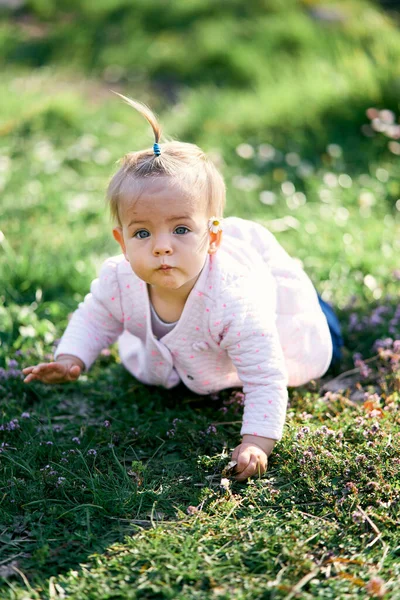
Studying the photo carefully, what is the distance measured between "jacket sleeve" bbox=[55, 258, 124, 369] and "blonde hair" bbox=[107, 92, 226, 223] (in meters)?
0.33

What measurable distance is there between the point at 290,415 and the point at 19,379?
109cm

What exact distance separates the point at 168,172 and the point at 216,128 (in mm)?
3532

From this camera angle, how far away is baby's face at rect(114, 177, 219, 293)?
2.34 metres

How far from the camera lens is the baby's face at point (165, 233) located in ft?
7.68

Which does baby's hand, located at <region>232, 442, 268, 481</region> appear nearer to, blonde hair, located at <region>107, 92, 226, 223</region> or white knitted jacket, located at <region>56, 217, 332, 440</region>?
white knitted jacket, located at <region>56, 217, 332, 440</region>

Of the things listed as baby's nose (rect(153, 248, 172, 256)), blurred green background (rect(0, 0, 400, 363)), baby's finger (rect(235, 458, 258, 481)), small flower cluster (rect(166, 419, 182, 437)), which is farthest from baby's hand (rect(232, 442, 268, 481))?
blurred green background (rect(0, 0, 400, 363))

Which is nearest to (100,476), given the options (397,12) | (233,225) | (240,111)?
(233,225)

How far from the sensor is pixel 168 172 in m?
2.35

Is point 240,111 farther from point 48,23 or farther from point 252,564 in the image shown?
point 252,564

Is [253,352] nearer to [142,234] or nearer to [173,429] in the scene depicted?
[173,429]

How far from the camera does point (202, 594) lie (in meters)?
1.93

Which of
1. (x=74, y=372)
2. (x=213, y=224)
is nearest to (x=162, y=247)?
(x=213, y=224)

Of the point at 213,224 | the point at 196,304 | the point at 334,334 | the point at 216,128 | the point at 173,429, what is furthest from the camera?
the point at 216,128

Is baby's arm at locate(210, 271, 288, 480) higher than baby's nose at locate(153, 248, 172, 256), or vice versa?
baby's nose at locate(153, 248, 172, 256)
